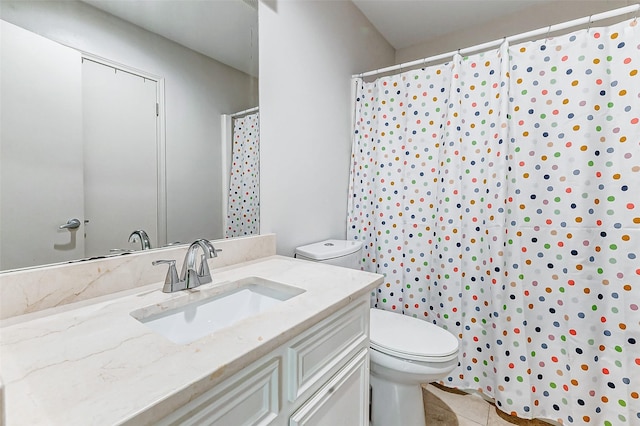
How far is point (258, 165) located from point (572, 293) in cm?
162

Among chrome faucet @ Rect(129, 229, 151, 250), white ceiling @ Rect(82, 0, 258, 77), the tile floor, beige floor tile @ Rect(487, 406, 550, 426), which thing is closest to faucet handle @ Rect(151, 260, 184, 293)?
chrome faucet @ Rect(129, 229, 151, 250)

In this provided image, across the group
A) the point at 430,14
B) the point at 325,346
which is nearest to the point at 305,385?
the point at 325,346

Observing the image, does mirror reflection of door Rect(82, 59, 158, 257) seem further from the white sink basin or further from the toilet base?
the toilet base

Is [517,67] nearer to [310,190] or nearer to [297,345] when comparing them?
[310,190]

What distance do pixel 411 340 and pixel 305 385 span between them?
2.40ft

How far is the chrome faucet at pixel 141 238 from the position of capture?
94 cm

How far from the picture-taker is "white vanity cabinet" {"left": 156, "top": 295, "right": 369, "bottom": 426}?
55 cm

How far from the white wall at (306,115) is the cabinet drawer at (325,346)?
63 centimetres

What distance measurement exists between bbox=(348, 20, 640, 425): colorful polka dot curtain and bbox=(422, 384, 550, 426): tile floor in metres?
0.07

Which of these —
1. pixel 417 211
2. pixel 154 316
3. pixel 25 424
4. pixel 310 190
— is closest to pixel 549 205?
pixel 417 211

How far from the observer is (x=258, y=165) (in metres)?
1.34

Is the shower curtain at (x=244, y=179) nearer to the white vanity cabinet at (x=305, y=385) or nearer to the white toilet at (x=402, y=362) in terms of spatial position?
the white toilet at (x=402, y=362)

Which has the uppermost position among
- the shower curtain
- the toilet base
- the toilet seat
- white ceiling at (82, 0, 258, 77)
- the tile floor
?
white ceiling at (82, 0, 258, 77)

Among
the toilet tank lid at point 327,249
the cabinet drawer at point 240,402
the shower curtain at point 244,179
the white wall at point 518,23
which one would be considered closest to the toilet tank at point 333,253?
the toilet tank lid at point 327,249
